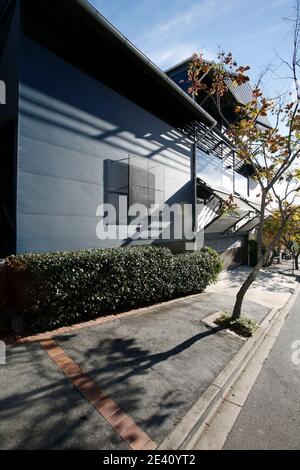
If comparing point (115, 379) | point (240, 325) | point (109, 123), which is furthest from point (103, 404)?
point (109, 123)

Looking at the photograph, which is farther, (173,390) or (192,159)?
(192,159)

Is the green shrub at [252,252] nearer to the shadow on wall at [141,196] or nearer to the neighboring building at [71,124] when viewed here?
the shadow on wall at [141,196]

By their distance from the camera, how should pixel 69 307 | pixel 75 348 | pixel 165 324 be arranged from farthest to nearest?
pixel 165 324 < pixel 69 307 < pixel 75 348

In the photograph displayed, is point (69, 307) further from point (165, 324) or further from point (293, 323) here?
point (293, 323)

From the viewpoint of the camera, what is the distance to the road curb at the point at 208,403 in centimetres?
273

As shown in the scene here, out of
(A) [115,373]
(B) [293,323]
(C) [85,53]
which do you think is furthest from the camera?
(B) [293,323]

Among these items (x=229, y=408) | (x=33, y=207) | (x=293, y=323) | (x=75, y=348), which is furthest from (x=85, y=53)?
(x=293, y=323)

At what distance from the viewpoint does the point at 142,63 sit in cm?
708

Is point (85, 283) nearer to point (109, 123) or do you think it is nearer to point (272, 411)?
point (272, 411)

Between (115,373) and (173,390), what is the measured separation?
0.91 m

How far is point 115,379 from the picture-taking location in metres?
3.57

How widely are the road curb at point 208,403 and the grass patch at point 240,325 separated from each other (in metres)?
0.18

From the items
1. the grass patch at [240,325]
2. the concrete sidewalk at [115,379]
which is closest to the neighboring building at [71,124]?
the concrete sidewalk at [115,379]

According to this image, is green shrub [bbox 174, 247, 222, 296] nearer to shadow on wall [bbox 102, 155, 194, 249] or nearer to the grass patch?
shadow on wall [bbox 102, 155, 194, 249]
